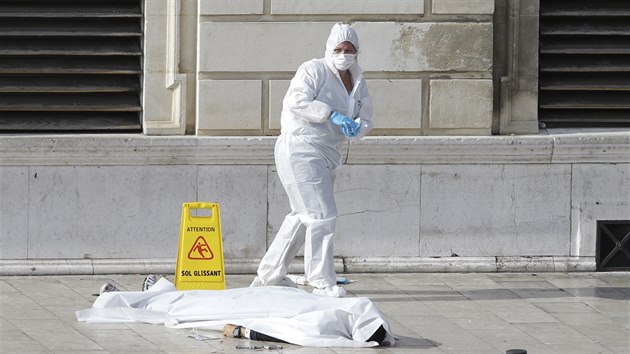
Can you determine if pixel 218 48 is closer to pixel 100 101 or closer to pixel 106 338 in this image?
pixel 100 101

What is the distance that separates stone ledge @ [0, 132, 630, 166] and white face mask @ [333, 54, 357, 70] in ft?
4.42

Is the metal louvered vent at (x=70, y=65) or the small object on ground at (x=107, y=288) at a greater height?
the metal louvered vent at (x=70, y=65)

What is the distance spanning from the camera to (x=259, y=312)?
968cm

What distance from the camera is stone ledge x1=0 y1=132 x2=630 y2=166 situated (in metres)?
11.7

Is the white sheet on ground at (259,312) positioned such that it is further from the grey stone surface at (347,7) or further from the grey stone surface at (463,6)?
the grey stone surface at (463,6)

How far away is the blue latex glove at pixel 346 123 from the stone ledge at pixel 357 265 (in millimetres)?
1855

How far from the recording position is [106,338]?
949cm

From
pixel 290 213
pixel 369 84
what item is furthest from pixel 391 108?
pixel 290 213

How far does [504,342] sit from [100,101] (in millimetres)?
4121

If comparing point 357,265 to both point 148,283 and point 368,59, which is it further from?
point 148,283

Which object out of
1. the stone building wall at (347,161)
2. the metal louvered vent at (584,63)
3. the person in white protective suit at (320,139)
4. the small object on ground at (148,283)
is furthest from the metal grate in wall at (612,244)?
the small object on ground at (148,283)

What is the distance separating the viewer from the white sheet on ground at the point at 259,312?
30.8ft

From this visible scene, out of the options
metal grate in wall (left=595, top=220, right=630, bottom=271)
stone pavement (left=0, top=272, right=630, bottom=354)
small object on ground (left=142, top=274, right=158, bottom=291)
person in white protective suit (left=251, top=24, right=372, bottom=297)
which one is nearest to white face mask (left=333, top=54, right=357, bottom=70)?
person in white protective suit (left=251, top=24, right=372, bottom=297)

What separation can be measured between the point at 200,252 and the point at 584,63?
3.66 meters
